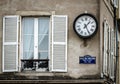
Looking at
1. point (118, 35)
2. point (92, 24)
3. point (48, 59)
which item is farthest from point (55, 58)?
point (118, 35)

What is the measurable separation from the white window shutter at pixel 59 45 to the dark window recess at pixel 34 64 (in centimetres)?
36

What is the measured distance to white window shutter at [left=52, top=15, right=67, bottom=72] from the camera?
24.7 m

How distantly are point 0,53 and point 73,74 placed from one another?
2.88 metres

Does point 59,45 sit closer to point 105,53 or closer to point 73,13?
point 73,13

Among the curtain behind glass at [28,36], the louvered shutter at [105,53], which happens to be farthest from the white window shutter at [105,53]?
the curtain behind glass at [28,36]

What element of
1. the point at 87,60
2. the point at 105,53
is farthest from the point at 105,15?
the point at 87,60

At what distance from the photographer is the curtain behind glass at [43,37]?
81.6 ft

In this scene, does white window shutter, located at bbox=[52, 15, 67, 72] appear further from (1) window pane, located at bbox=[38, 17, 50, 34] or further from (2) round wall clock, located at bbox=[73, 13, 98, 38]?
(2) round wall clock, located at bbox=[73, 13, 98, 38]

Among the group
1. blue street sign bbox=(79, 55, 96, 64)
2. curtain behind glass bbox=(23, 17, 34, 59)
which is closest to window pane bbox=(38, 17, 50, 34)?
curtain behind glass bbox=(23, 17, 34, 59)

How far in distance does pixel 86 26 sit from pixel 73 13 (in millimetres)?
787

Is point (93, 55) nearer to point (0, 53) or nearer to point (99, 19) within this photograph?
point (99, 19)

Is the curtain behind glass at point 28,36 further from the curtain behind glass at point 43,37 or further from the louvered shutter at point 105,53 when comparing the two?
the louvered shutter at point 105,53

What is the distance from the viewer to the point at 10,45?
24.8 metres

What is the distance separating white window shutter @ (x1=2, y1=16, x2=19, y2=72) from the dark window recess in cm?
35
